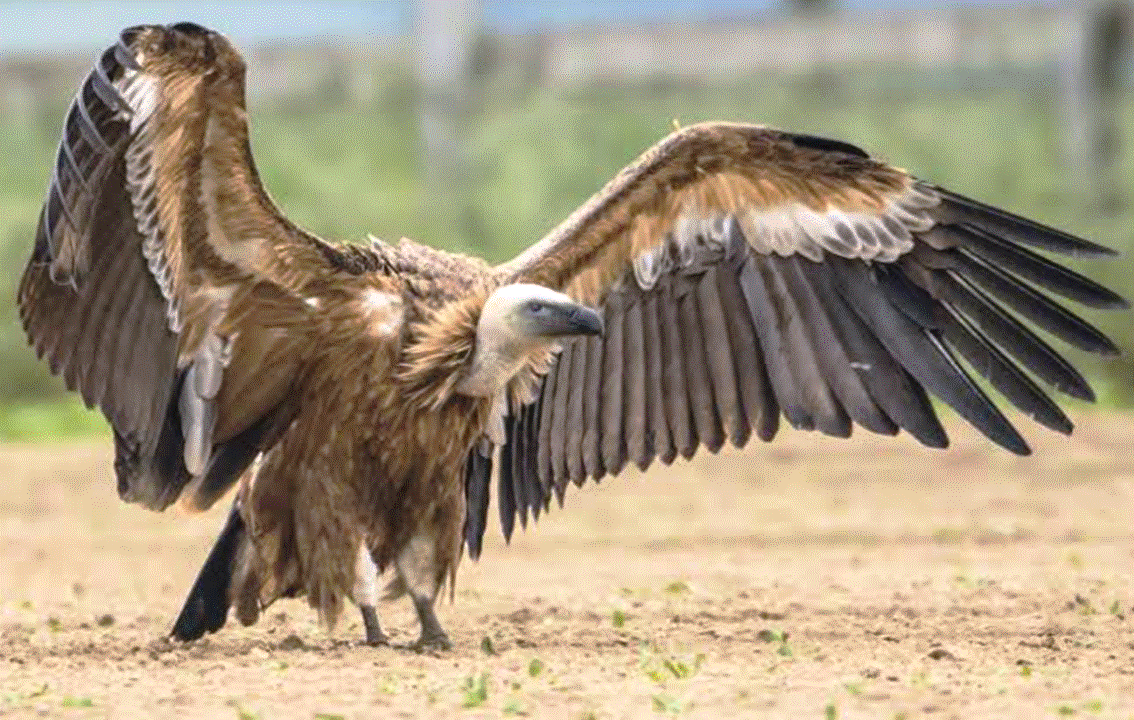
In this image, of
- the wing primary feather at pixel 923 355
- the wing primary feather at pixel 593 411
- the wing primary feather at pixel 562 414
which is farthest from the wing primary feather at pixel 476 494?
the wing primary feather at pixel 923 355

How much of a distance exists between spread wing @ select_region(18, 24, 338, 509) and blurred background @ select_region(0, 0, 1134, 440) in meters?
10.8

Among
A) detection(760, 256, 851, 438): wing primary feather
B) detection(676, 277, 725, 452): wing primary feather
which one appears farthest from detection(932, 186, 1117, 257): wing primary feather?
detection(676, 277, 725, 452): wing primary feather

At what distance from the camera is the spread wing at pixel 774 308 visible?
29.5 feet

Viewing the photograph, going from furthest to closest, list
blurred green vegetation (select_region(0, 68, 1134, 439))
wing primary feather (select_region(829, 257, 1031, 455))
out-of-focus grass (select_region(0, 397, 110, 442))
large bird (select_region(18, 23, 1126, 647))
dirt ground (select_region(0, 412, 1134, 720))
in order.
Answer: blurred green vegetation (select_region(0, 68, 1134, 439)) < out-of-focus grass (select_region(0, 397, 110, 442)) < wing primary feather (select_region(829, 257, 1031, 455)) < large bird (select_region(18, 23, 1126, 647)) < dirt ground (select_region(0, 412, 1134, 720))

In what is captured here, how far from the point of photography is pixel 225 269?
341 inches

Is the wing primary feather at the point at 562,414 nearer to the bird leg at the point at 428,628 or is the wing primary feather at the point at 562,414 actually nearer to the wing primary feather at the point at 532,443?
the wing primary feather at the point at 532,443

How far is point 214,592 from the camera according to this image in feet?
29.2

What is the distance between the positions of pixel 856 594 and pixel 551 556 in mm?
2376

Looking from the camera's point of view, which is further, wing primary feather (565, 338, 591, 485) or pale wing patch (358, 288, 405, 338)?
wing primary feather (565, 338, 591, 485)

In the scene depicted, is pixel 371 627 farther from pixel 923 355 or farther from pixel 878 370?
pixel 923 355

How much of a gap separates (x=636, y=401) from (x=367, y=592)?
1.32 m

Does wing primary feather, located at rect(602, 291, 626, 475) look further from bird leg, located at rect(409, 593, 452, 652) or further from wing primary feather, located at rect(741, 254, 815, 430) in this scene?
bird leg, located at rect(409, 593, 452, 652)

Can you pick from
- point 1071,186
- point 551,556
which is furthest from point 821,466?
point 1071,186

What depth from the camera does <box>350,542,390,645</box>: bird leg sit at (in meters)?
8.70
